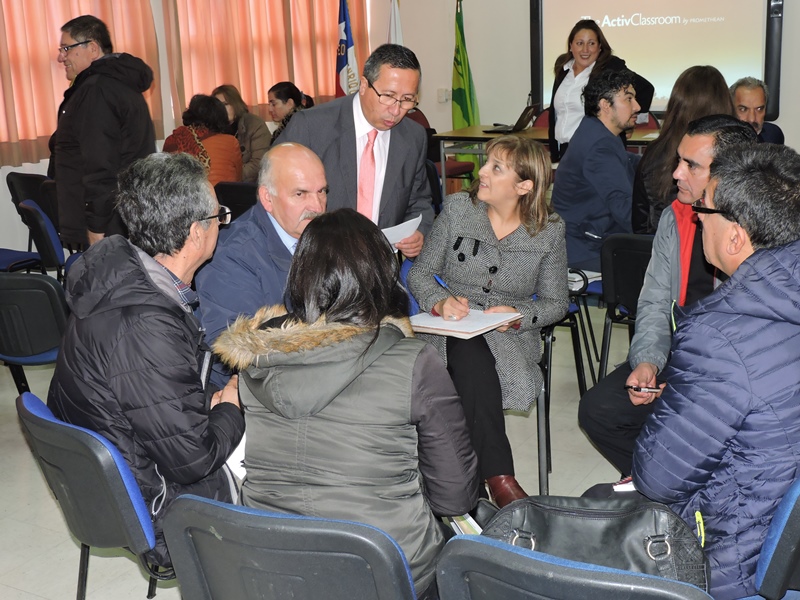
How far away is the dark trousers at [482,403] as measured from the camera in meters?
2.73

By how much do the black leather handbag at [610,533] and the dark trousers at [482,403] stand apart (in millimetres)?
1003

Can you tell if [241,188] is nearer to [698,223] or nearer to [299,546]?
[698,223]

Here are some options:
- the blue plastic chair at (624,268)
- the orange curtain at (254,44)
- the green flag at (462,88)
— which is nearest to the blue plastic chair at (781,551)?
the blue plastic chair at (624,268)

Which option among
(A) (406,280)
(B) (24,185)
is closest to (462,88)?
(B) (24,185)

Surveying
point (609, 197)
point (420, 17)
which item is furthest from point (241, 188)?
point (420, 17)

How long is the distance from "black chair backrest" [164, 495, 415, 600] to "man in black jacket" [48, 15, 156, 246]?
2938 mm

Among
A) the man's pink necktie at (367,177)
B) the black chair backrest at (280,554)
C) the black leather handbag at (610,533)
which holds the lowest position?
the black leather handbag at (610,533)

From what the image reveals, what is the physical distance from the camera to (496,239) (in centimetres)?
302

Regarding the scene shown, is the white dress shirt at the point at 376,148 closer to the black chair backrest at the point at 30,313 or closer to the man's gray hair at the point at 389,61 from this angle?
the man's gray hair at the point at 389,61

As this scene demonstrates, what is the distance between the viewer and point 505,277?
3.00m

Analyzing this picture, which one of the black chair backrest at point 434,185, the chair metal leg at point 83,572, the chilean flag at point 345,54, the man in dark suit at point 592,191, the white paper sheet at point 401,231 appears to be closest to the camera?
the chair metal leg at point 83,572

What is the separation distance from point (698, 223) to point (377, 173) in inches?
49.5

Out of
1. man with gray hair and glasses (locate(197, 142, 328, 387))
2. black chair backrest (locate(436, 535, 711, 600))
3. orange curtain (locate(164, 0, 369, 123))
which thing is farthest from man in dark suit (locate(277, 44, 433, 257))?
orange curtain (locate(164, 0, 369, 123))

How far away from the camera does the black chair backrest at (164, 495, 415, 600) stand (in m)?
1.32
